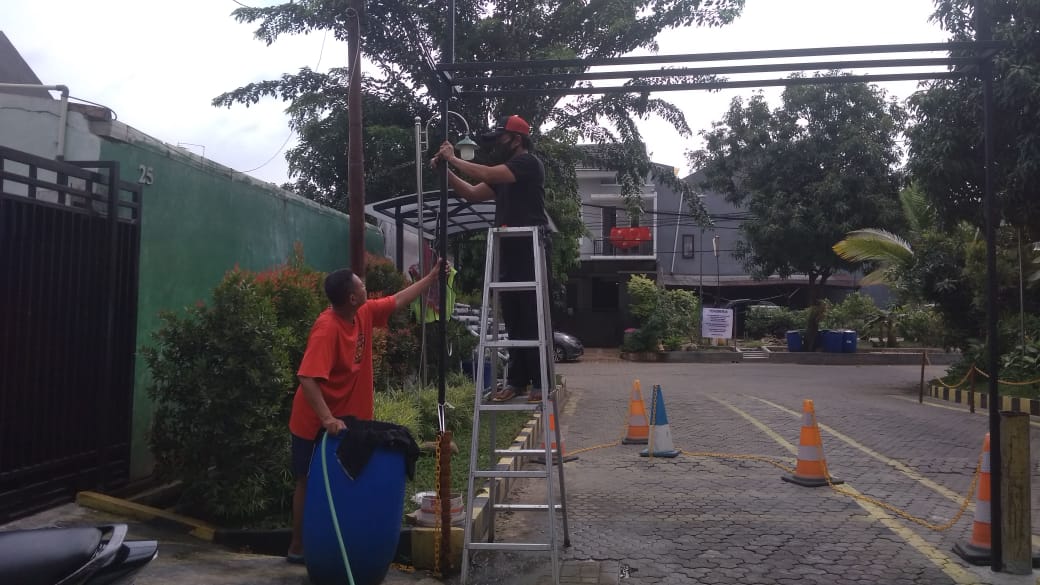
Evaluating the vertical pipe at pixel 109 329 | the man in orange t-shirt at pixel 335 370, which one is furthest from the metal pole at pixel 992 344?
the vertical pipe at pixel 109 329

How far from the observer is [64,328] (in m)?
5.73

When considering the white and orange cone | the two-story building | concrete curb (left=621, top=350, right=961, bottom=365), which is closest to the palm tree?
concrete curb (left=621, top=350, right=961, bottom=365)

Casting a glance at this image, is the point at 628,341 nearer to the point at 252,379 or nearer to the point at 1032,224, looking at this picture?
the point at 1032,224

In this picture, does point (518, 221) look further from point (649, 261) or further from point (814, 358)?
point (649, 261)

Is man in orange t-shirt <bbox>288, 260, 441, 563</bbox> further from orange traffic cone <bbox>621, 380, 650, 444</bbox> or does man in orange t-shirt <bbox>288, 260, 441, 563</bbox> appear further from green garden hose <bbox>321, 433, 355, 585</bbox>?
orange traffic cone <bbox>621, 380, 650, 444</bbox>

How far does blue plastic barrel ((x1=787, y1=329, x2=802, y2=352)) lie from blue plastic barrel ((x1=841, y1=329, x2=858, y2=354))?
1459 millimetres

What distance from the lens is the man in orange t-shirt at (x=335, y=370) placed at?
4.55 meters

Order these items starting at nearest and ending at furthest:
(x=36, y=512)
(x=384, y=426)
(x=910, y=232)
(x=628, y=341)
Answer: (x=384, y=426) < (x=36, y=512) < (x=910, y=232) < (x=628, y=341)

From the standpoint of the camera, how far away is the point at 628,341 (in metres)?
30.7

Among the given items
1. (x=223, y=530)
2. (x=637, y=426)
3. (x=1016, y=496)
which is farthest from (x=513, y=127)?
(x=637, y=426)

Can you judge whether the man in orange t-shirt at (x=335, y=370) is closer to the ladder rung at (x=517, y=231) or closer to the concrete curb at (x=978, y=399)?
the ladder rung at (x=517, y=231)

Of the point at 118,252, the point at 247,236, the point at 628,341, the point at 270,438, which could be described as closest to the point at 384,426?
the point at 270,438

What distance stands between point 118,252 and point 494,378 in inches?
117

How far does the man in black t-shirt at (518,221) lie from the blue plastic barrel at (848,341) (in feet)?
85.4
